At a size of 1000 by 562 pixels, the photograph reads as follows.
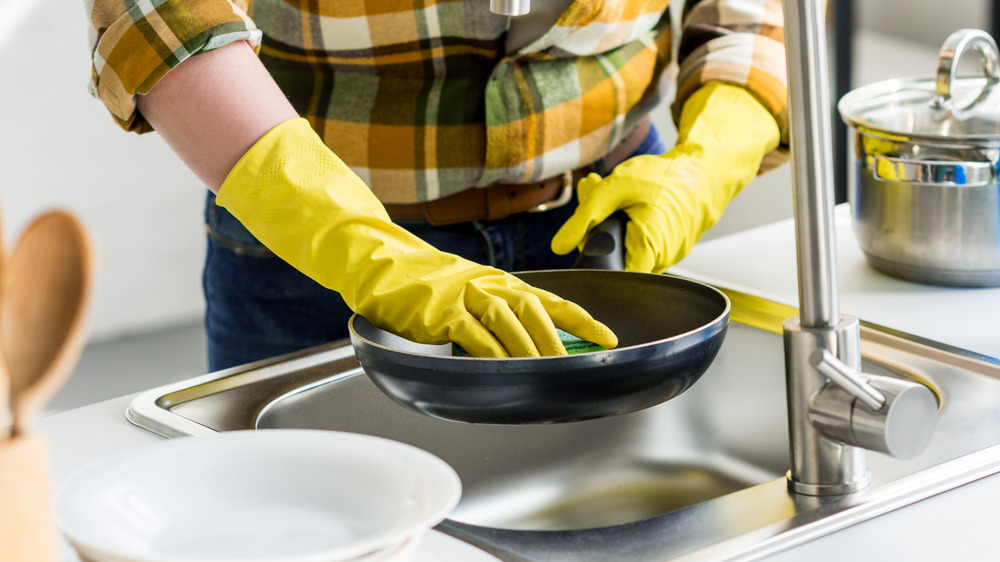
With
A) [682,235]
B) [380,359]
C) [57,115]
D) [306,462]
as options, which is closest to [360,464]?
[306,462]

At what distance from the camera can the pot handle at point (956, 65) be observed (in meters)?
0.99

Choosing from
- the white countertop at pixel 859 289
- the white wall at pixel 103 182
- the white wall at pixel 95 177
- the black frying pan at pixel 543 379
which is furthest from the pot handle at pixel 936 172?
the white wall at pixel 95 177

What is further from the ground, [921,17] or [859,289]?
[859,289]

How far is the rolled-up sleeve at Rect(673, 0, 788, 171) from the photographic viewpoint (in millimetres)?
1130

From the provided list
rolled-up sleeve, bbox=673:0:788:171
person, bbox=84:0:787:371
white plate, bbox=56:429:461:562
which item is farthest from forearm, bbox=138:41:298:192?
rolled-up sleeve, bbox=673:0:788:171

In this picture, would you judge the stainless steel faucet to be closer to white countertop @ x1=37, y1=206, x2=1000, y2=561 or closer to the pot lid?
white countertop @ x1=37, y1=206, x2=1000, y2=561

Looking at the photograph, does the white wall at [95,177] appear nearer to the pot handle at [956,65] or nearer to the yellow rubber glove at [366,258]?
the yellow rubber glove at [366,258]

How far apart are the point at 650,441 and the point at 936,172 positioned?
0.36m

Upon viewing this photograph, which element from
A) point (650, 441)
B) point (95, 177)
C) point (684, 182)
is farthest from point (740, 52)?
point (95, 177)

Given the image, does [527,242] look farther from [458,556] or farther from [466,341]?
[458,556]

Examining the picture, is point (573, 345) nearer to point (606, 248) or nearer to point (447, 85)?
point (606, 248)

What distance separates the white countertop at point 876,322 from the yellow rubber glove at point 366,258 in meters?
0.18

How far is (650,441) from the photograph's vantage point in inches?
37.6

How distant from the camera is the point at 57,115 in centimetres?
266
